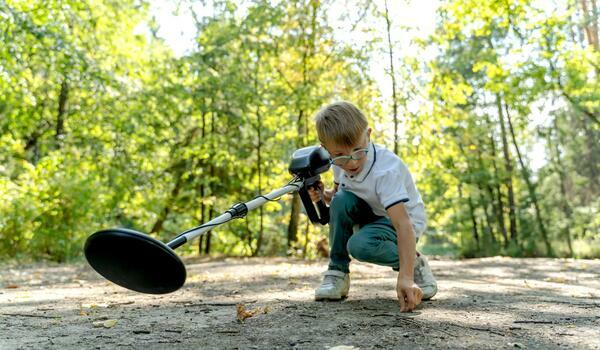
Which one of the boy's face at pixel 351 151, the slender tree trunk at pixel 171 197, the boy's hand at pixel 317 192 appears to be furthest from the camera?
the slender tree trunk at pixel 171 197

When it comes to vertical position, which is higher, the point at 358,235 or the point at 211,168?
the point at 211,168

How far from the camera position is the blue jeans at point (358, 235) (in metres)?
2.64

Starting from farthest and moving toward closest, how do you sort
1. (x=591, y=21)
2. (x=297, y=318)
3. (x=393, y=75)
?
(x=591, y=21) < (x=393, y=75) < (x=297, y=318)

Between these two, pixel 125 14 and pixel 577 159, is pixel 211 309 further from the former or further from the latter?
pixel 577 159

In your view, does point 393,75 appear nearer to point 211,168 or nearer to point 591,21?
point 211,168

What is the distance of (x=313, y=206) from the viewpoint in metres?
2.96

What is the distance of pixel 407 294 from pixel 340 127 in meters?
0.83

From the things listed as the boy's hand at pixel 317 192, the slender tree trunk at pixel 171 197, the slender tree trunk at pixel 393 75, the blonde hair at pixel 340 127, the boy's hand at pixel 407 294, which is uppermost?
the slender tree trunk at pixel 393 75

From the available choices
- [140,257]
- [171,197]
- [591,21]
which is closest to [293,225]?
[171,197]

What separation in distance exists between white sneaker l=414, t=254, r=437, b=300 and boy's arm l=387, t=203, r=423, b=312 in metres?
0.39

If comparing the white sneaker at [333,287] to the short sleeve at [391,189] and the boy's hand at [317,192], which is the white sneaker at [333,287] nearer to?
the boy's hand at [317,192]

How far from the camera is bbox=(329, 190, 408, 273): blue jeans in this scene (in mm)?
2639

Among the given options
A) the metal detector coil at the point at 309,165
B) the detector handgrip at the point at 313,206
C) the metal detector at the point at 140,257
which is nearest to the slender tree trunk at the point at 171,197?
the detector handgrip at the point at 313,206

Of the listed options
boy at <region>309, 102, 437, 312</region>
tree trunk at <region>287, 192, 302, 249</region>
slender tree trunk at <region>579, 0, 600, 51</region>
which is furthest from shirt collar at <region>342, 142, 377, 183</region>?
slender tree trunk at <region>579, 0, 600, 51</region>
